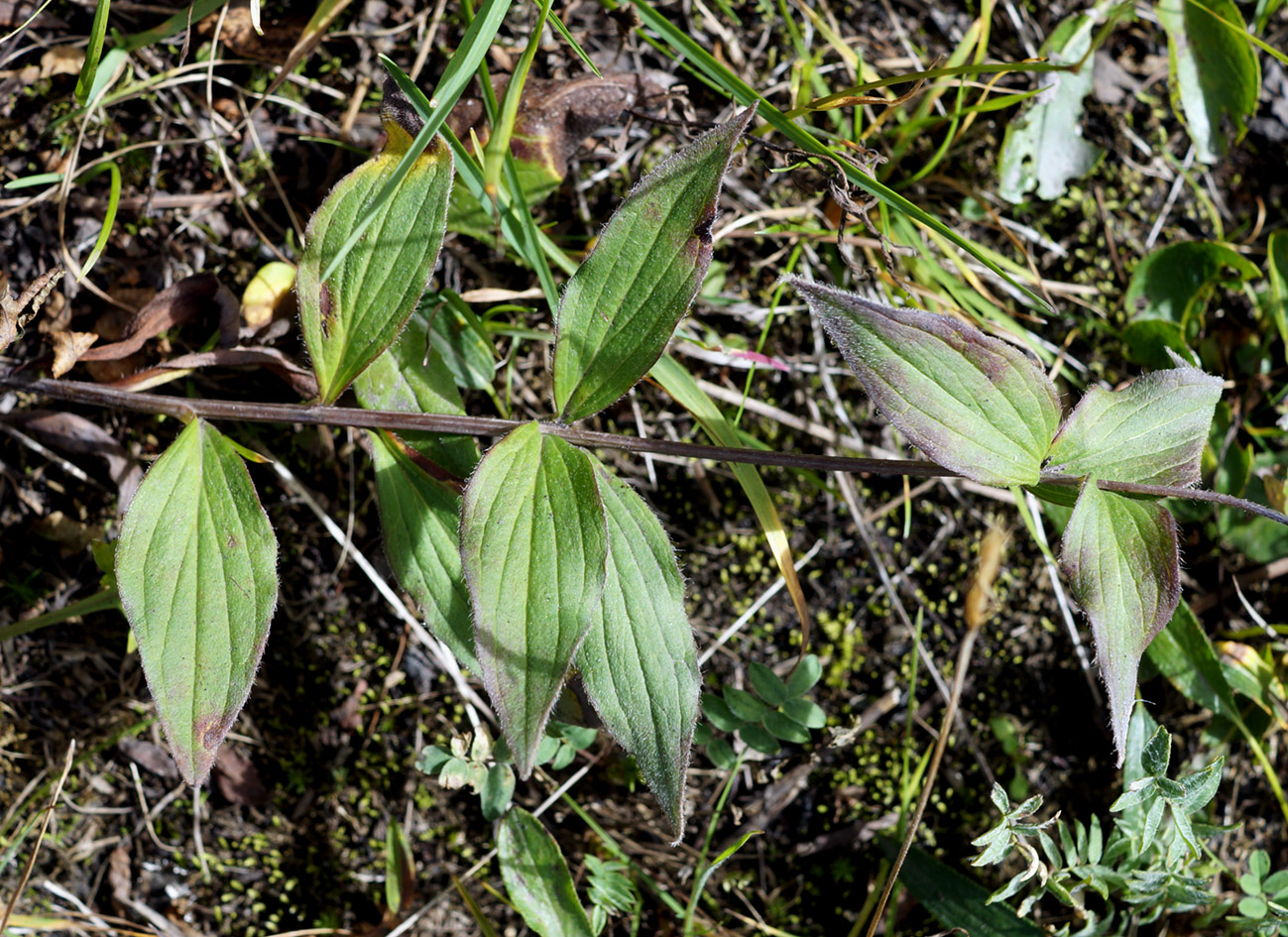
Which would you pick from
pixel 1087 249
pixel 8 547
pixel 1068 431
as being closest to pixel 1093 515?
pixel 1068 431

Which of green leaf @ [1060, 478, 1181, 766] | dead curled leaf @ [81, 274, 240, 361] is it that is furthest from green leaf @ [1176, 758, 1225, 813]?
dead curled leaf @ [81, 274, 240, 361]

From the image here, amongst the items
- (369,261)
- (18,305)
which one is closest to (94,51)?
(18,305)

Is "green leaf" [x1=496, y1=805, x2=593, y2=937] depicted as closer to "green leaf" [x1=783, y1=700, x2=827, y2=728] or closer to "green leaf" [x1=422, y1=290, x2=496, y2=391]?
"green leaf" [x1=783, y1=700, x2=827, y2=728]

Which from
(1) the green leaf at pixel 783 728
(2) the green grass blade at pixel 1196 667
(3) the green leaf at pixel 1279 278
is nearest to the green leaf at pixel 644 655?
(1) the green leaf at pixel 783 728

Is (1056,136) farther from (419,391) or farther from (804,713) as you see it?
(419,391)

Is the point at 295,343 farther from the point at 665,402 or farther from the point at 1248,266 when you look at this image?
the point at 1248,266

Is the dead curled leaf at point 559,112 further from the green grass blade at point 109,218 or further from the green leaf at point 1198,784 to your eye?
the green leaf at point 1198,784
